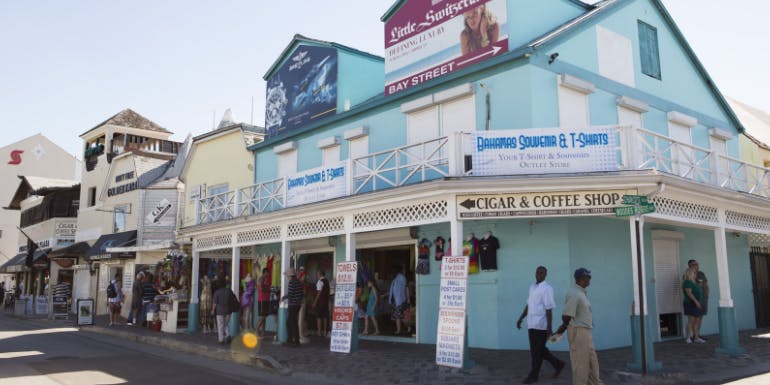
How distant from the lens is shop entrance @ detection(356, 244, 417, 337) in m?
14.6

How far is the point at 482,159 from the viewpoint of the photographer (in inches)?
418

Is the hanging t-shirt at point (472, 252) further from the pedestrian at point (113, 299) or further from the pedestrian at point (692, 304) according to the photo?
the pedestrian at point (113, 299)

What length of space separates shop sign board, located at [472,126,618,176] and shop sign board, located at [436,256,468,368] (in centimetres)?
177

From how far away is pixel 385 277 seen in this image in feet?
52.6

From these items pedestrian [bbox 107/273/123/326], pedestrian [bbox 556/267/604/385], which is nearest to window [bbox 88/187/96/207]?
pedestrian [bbox 107/273/123/326]

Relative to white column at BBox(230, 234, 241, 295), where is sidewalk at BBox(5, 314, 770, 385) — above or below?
below

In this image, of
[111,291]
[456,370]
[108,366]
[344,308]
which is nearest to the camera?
[456,370]

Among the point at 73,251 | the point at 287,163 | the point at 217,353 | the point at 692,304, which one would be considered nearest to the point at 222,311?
the point at 217,353

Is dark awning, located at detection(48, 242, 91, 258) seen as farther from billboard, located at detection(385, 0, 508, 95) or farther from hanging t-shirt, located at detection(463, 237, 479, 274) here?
hanging t-shirt, located at detection(463, 237, 479, 274)

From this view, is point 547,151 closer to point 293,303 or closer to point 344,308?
point 344,308

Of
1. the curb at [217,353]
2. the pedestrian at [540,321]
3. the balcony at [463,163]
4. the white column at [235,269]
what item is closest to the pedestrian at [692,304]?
the balcony at [463,163]

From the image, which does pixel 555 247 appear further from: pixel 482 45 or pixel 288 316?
pixel 288 316

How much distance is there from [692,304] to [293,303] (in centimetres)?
889

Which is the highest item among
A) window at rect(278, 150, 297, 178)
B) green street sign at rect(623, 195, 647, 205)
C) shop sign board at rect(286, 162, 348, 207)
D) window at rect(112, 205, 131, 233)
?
window at rect(278, 150, 297, 178)
